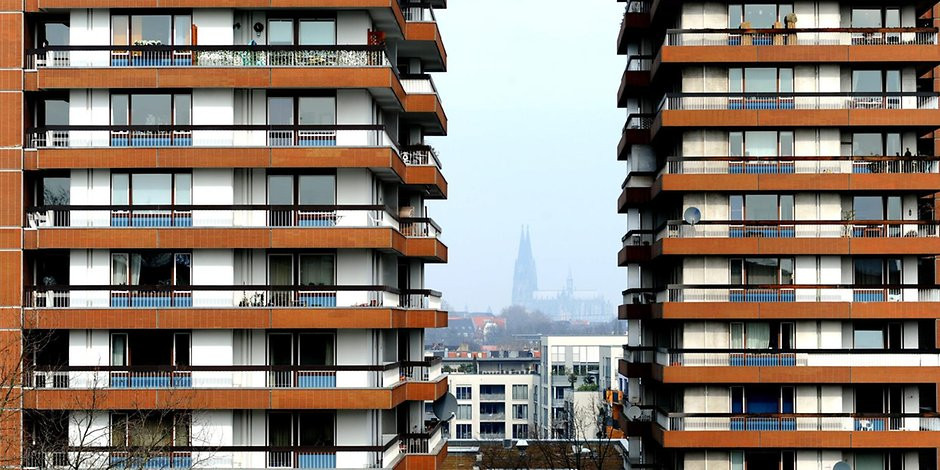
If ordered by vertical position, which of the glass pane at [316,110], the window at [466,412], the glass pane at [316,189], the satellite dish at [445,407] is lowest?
the window at [466,412]

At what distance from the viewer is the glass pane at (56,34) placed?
47062 mm

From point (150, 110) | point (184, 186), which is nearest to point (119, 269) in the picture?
point (184, 186)

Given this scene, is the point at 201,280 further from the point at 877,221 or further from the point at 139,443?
the point at 877,221

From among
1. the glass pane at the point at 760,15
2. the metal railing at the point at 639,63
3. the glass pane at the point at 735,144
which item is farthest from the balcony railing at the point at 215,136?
the metal railing at the point at 639,63

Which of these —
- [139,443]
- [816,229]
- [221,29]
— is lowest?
[139,443]

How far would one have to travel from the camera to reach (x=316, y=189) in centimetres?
4616

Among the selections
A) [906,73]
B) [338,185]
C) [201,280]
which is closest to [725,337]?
[906,73]

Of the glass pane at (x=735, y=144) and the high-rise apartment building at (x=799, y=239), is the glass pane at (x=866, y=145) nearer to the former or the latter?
the high-rise apartment building at (x=799, y=239)

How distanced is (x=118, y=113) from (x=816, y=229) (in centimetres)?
2740

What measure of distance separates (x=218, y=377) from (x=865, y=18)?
2981 centimetres

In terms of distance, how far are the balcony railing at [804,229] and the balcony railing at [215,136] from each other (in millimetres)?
14739

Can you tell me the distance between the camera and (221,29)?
1811 inches

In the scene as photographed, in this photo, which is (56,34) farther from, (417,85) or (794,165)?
(794,165)

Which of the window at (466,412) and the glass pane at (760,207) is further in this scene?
the window at (466,412)
